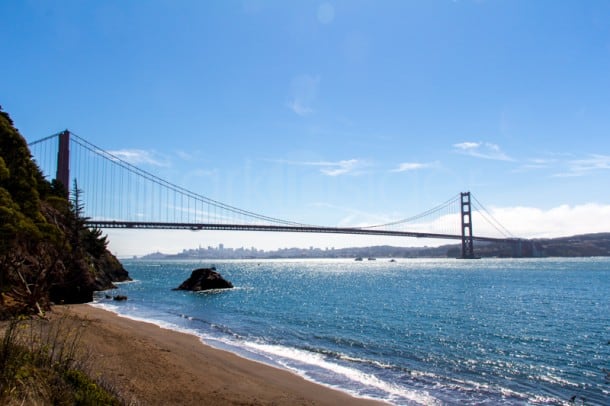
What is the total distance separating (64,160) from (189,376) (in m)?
59.3

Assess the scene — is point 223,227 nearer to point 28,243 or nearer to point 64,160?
point 64,160

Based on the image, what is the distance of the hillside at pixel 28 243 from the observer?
59.2 ft

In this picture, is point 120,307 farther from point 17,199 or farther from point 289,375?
point 289,375

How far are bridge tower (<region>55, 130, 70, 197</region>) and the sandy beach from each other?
50081mm

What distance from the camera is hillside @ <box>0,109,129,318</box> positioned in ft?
59.2

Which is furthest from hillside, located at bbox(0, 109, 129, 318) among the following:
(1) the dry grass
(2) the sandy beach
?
(2) the sandy beach

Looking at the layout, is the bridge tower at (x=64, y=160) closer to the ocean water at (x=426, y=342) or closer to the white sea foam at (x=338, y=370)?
the ocean water at (x=426, y=342)

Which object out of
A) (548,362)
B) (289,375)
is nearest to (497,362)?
(548,362)

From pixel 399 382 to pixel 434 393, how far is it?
4.56 ft

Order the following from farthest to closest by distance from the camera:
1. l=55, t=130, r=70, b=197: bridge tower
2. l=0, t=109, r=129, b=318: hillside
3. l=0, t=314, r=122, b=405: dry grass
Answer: l=55, t=130, r=70, b=197: bridge tower
l=0, t=109, r=129, b=318: hillside
l=0, t=314, r=122, b=405: dry grass

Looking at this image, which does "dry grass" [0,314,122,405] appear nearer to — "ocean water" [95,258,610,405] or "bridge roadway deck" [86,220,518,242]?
"ocean water" [95,258,610,405]

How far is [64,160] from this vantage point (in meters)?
62.5

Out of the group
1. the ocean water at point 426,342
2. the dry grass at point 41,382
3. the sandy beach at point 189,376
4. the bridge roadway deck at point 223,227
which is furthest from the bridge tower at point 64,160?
the dry grass at point 41,382

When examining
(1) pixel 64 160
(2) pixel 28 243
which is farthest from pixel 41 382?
(1) pixel 64 160
